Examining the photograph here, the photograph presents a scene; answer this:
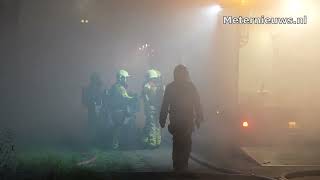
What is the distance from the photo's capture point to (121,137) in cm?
1225

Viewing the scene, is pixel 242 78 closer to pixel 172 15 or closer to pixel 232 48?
pixel 232 48

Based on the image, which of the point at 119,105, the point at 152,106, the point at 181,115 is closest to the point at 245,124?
the point at 152,106

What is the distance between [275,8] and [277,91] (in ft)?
8.96

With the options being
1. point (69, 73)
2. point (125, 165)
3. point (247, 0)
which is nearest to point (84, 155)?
point (125, 165)

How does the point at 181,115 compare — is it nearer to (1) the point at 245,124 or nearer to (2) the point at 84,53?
(1) the point at 245,124

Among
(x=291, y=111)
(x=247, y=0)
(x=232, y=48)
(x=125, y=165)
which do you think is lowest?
(x=125, y=165)

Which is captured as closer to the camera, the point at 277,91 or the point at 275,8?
the point at 277,91

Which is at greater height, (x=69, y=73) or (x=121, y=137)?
(x=69, y=73)

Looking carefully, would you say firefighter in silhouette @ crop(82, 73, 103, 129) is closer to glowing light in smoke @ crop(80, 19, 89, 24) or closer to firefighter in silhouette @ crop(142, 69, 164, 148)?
firefighter in silhouette @ crop(142, 69, 164, 148)

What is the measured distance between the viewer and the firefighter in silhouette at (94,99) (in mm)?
11867

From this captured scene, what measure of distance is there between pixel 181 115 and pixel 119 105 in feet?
11.9

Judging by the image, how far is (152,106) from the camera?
38.5 ft

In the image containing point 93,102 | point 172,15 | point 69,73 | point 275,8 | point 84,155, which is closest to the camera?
point 84,155

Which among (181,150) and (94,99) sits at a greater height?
(94,99)
